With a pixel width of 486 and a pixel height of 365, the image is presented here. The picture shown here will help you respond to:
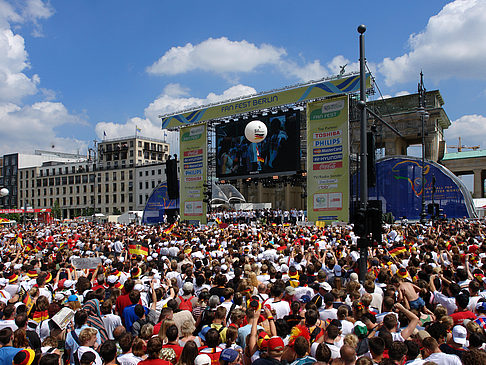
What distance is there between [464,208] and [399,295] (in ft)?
96.8

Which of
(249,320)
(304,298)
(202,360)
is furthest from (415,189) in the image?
(202,360)

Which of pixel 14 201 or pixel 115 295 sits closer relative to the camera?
pixel 115 295

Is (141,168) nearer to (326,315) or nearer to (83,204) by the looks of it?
(83,204)

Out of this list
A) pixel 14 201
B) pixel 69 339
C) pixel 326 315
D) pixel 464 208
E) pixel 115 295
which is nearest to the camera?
pixel 69 339

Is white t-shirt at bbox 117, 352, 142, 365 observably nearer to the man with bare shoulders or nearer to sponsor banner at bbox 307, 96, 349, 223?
the man with bare shoulders

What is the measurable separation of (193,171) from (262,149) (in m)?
6.77

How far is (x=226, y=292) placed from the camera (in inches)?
263

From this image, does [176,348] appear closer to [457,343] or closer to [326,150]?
[457,343]

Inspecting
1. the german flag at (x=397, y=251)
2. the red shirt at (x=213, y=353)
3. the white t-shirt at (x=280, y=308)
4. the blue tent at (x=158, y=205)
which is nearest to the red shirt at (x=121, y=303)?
the white t-shirt at (x=280, y=308)

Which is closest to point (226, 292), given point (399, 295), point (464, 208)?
point (399, 295)

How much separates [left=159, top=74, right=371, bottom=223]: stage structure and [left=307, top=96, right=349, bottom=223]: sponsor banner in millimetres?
73

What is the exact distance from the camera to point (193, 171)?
121ft

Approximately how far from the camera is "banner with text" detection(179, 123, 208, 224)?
35906 millimetres

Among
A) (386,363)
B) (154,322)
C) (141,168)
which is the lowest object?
(154,322)
